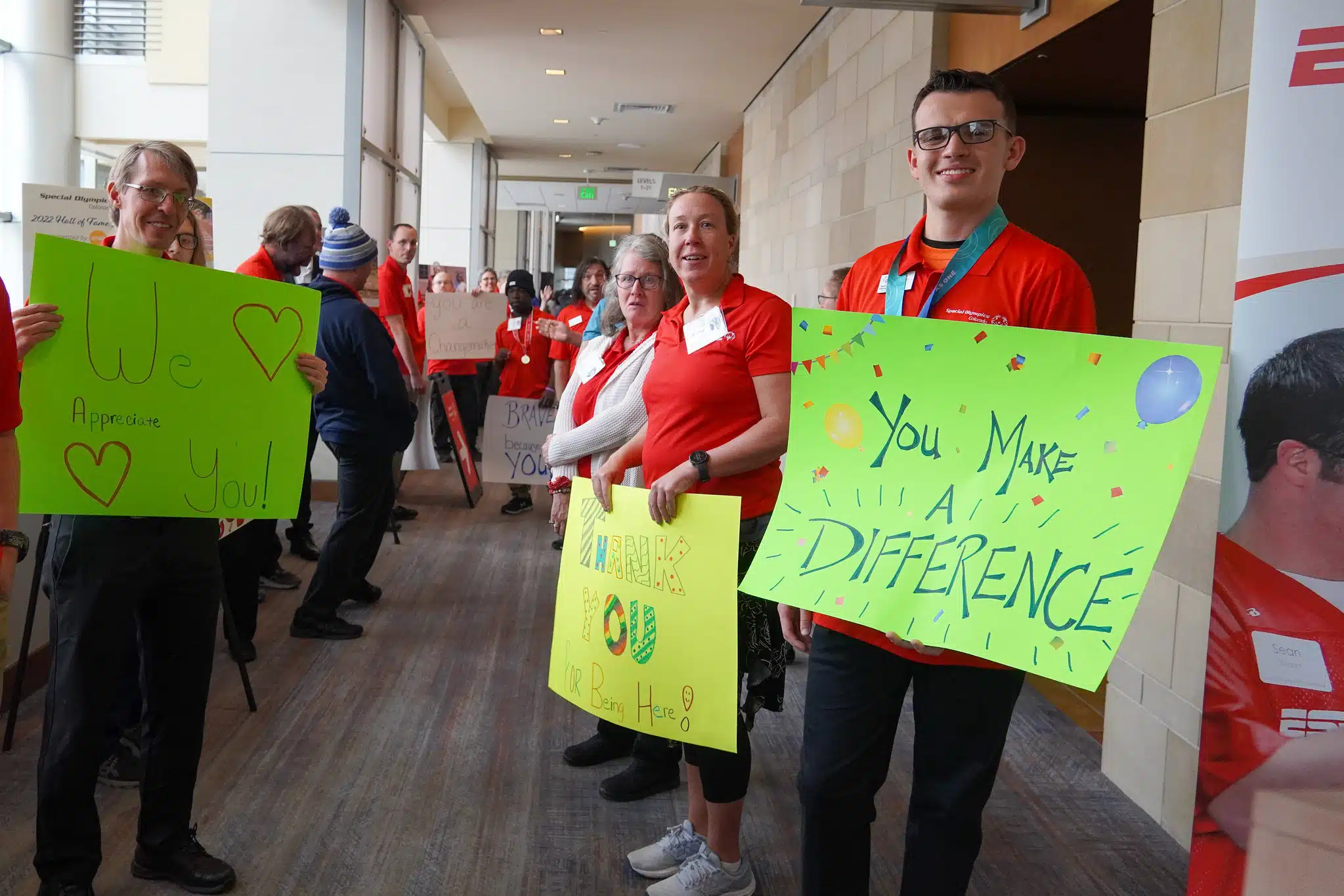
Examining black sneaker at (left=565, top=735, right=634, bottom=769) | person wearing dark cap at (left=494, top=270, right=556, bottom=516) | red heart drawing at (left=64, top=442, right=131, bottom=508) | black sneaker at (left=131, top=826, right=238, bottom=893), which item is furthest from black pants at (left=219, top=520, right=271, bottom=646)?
person wearing dark cap at (left=494, top=270, right=556, bottom=516)

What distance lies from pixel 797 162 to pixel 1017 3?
450cm

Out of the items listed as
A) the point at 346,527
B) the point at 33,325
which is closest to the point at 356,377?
the point at 346,527

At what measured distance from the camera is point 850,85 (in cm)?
668

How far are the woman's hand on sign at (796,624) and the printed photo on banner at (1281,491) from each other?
645 mm

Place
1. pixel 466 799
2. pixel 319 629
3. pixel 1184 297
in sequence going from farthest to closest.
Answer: pixel 319 629, pixel 466 799, pixel 1184 297

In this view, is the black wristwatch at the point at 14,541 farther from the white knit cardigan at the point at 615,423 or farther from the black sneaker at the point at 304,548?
the black sneaker at the point at 304,548

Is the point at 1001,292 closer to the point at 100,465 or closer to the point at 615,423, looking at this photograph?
the point at 615,423

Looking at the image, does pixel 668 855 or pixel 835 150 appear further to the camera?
pixel 835 150

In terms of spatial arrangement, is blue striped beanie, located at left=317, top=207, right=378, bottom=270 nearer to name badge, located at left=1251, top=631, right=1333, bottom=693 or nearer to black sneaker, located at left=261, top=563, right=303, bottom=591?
black sneaker, located at left=261, top=563, right=303, bottom=591

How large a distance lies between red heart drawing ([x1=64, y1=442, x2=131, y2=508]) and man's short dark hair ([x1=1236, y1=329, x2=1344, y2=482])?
1.85 meters

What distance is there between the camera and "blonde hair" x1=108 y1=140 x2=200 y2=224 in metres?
1.91

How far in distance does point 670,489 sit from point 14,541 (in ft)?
3.49

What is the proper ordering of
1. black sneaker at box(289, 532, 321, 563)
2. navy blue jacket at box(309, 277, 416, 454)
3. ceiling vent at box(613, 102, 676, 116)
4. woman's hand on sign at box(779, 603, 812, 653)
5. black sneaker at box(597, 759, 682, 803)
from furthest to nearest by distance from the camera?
ceiling vent at box(613, 102, 676, 116), black sneaker at box(289, 532, 321, 563), navy blue jacket at box(309, 277, 416, 454), black sneaker at box(597, 759, 682, 803), woman's hand on sign at box(779, 603, 812, 653)

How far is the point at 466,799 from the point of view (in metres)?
2.78
